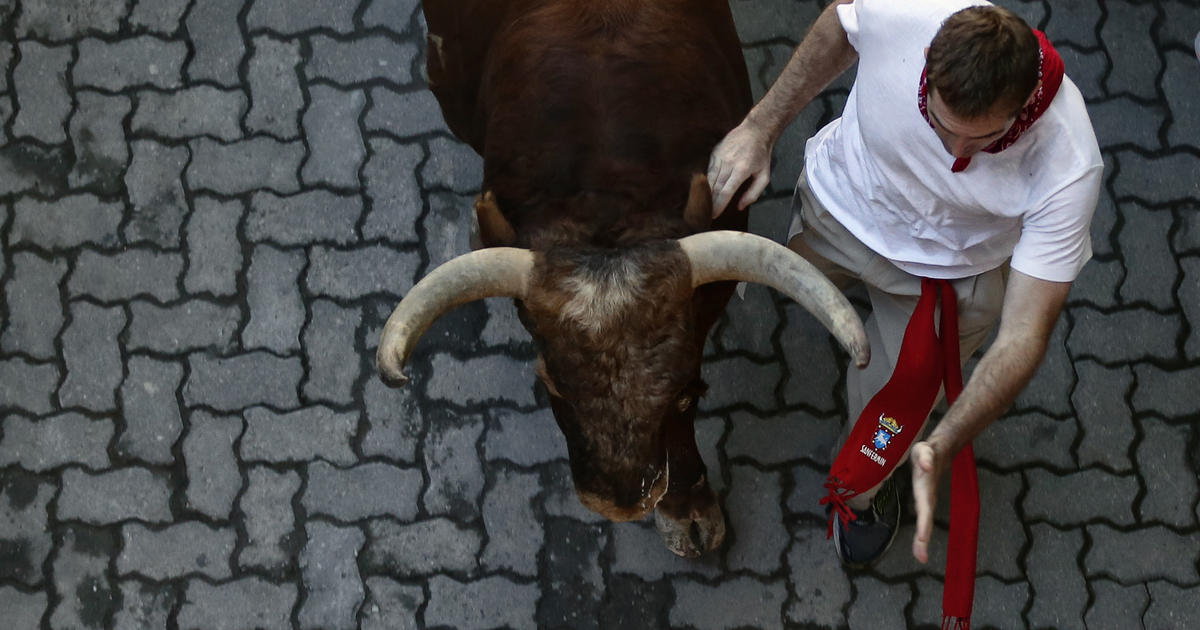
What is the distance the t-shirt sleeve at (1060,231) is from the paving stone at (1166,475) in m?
2.04

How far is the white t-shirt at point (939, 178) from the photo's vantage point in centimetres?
296

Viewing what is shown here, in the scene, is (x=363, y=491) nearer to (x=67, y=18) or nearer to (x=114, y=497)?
(x=114, y=497)

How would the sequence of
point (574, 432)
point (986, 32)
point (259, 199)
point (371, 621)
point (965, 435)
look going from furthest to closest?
point (259, 199)
point (371, 621)
point (574, 432)
point (965, 435)
point (986, 32)

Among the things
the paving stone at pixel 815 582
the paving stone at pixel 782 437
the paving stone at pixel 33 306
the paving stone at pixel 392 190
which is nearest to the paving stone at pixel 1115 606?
the paving stone at pixel 815 582

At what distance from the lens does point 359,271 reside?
4.98 metres

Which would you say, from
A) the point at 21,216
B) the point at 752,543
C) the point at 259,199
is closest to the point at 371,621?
the point at 752,543

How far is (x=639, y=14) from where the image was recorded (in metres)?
3.60

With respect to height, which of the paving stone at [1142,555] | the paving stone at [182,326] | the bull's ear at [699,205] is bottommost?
the paving stone at [1142,555]

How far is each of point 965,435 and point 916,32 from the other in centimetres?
117

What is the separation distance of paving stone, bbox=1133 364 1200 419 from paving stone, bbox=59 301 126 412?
465 cm

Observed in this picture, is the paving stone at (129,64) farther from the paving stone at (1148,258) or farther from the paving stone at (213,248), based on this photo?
the paving stone at (1148,258)

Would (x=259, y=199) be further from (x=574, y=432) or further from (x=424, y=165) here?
(x=574, y=432)

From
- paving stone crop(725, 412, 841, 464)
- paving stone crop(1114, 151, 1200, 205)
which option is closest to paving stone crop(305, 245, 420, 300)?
paving stone crop(725, 412, 841, 464)

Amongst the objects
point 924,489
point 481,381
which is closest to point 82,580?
point 481,381
